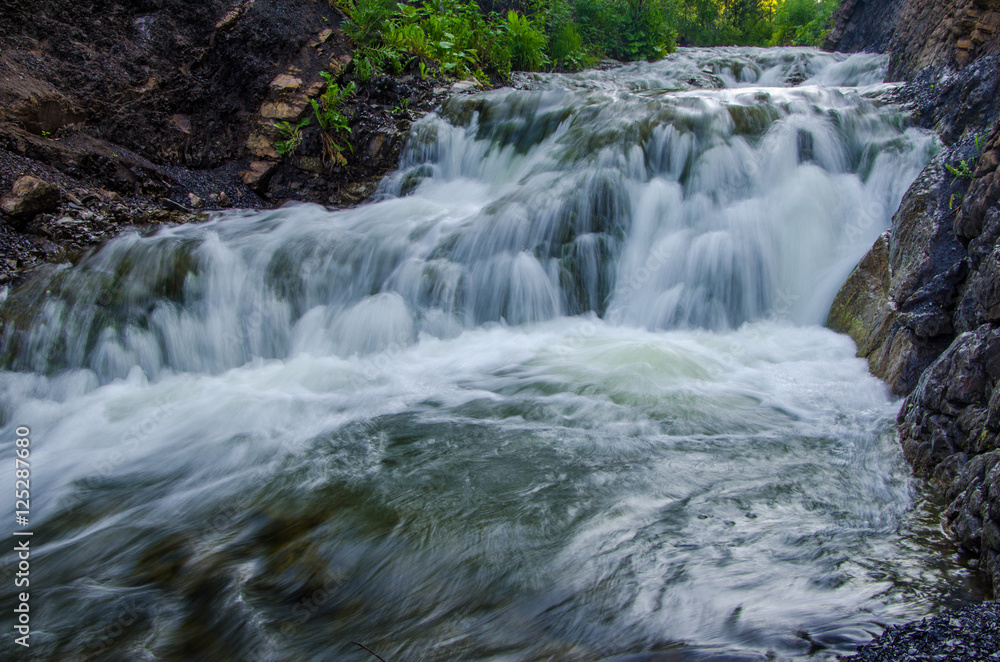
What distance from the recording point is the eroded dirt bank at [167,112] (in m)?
5.83

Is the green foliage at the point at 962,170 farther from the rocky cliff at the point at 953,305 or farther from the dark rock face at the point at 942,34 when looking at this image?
the dark rock face at the point at 942,34

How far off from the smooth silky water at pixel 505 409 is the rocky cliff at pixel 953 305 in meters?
0.18

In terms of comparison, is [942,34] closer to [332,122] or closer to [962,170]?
[962,170]

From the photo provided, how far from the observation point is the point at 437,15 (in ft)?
33.0

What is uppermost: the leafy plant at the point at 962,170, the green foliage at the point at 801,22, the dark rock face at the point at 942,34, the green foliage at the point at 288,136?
the green foliage at the point at 801,22

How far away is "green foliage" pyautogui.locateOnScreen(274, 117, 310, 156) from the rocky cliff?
21.8 feet

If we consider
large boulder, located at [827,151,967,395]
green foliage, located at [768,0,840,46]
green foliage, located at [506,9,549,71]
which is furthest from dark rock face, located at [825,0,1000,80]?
green foliage, located at [768,0,840,46]

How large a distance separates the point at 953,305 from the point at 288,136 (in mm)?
7406

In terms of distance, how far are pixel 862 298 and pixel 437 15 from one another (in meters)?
8.60

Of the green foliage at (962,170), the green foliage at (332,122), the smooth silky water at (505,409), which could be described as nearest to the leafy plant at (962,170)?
the green foliage at (962,170)

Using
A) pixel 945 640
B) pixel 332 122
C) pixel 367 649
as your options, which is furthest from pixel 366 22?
pixel 945 640

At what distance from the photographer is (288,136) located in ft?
25.3

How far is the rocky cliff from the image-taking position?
→ 2.40 metres

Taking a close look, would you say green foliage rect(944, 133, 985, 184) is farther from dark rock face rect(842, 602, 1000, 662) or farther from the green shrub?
the green shrub
